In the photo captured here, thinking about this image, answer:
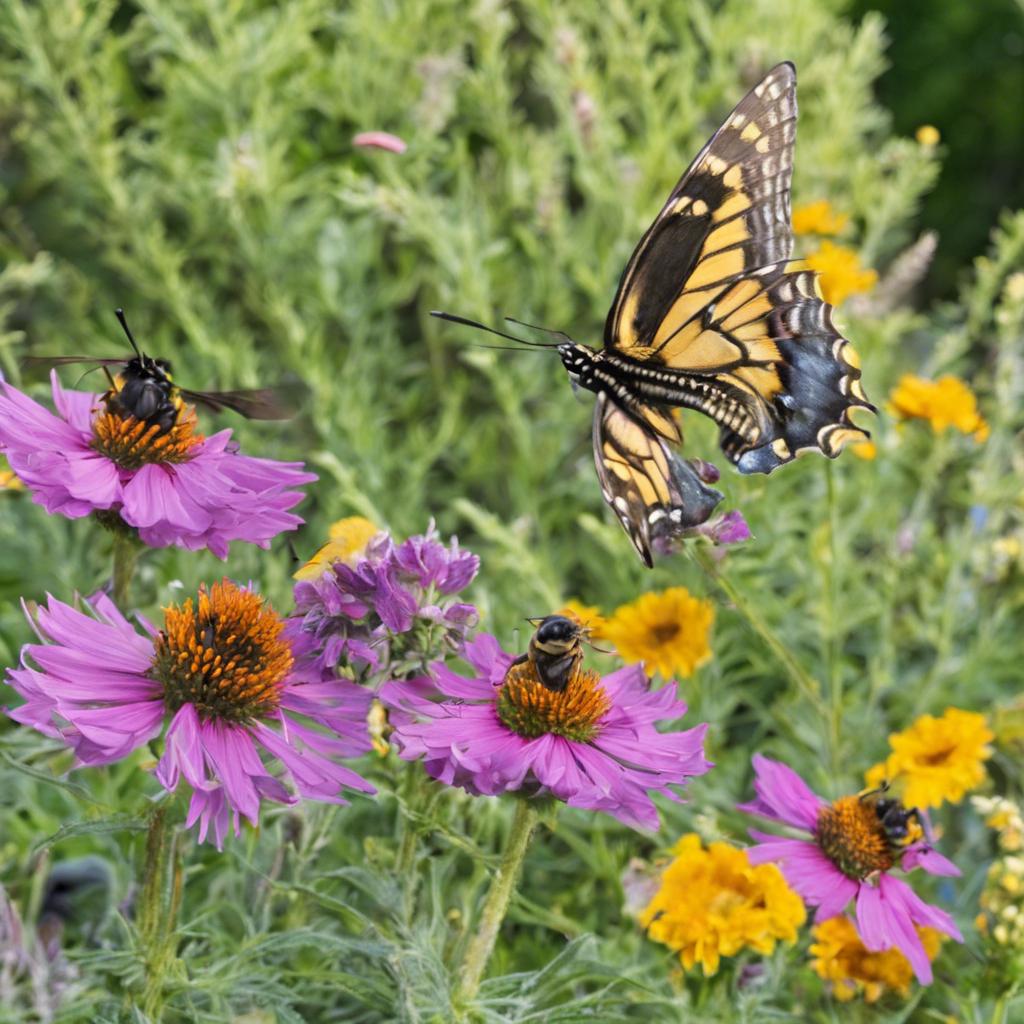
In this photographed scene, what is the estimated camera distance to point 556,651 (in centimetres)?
99

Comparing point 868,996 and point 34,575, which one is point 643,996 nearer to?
point 868,996

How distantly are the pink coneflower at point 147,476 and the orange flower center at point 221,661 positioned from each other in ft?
0.22

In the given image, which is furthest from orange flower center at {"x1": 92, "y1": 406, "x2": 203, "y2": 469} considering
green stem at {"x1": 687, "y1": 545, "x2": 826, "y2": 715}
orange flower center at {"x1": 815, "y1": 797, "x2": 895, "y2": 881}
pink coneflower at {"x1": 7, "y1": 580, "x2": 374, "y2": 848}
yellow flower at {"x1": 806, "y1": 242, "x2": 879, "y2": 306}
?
yellow flower at {"x1": 806, "y1": 242, "x2": 879, "y2": 306}

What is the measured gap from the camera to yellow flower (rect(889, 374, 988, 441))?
1.82 meters

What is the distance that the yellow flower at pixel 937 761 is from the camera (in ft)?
4.67

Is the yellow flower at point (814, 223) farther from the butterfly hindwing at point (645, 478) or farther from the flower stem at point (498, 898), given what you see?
the flower stem at point (498, 898)

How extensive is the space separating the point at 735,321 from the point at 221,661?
793mm

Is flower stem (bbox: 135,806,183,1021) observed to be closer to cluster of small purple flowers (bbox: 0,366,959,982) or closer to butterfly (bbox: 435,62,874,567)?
cluster of small purple flowers (bbox: 0,366,959,982)

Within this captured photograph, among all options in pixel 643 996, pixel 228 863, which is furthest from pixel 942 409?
pixel 228 863

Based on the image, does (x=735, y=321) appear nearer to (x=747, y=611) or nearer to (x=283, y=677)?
(x=747, y=611)

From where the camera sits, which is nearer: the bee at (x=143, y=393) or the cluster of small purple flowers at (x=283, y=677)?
the cluster of small purple flowers at (x=283, y=677)

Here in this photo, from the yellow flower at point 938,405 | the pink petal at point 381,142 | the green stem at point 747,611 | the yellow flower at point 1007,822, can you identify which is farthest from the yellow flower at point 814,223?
the yellow flower at point 1007,822

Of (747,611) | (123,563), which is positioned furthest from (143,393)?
(747,611)

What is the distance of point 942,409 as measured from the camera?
1.82 meters
